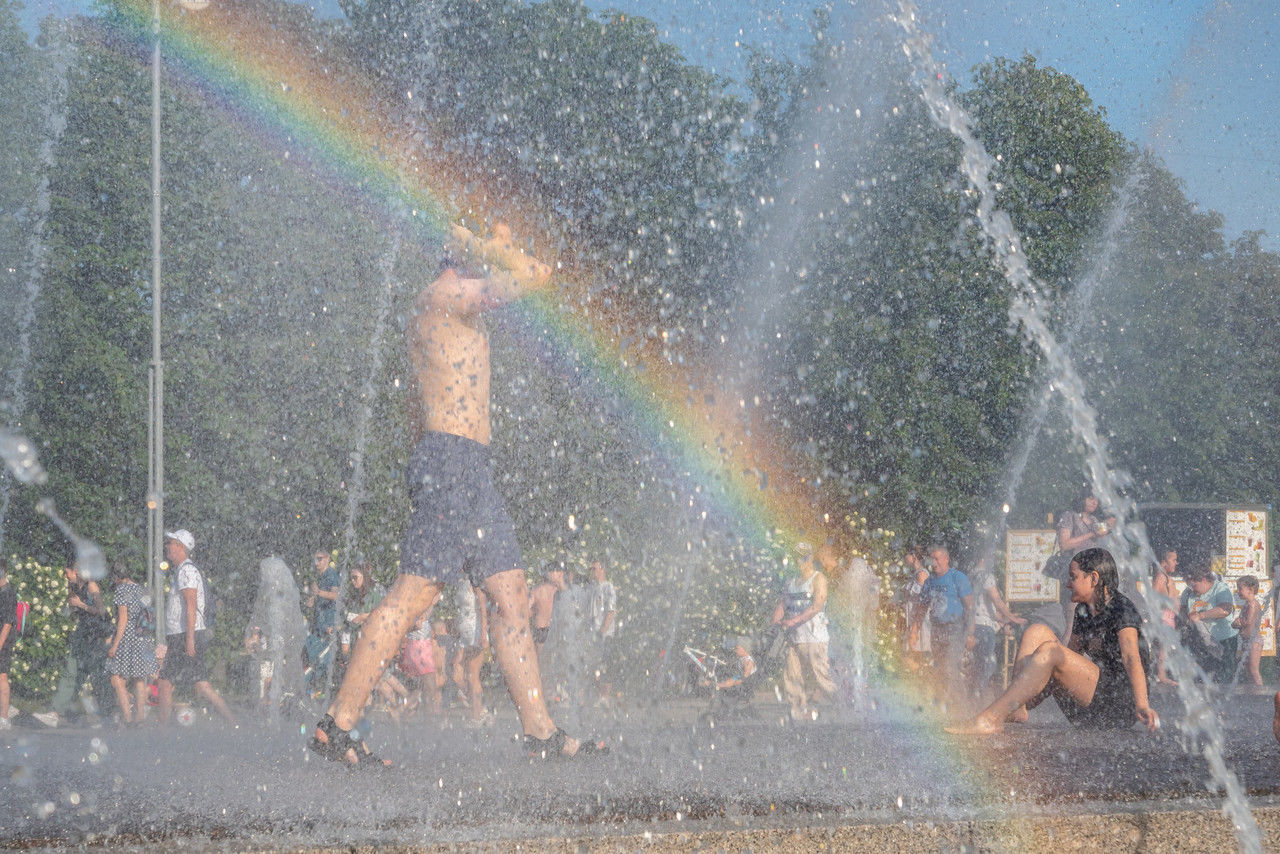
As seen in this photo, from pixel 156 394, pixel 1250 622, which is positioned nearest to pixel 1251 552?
pixel 1250 622

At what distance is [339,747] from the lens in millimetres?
4180

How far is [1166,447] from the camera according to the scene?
26438 millimetres

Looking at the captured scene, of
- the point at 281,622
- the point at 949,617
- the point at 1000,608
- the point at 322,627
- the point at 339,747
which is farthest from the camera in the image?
the point at 1000,608

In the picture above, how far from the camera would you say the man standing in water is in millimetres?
4500

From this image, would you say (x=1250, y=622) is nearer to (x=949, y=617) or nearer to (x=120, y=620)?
(x=949, y=617)

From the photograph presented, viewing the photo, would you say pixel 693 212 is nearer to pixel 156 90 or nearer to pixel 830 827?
pixel 156 90

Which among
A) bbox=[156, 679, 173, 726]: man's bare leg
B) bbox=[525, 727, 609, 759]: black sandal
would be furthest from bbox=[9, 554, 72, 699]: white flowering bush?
bbox=[525, 727, 609, 759]: black sandal

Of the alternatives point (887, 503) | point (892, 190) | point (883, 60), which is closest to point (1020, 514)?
point (887, 503)

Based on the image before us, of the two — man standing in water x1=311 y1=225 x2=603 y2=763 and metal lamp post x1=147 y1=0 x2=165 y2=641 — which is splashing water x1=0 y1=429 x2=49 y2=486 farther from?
man standing in water x1=311 y1=225 x2=603 y2=763

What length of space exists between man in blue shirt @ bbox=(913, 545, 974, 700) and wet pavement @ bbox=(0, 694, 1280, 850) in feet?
18.9

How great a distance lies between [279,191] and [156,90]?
4.39 metres

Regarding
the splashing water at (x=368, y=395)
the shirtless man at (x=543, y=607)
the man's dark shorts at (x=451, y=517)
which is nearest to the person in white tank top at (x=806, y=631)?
the shirtless man at (x=543, y=607)

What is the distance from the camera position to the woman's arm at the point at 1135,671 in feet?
16.3

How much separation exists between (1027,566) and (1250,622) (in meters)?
2.30
